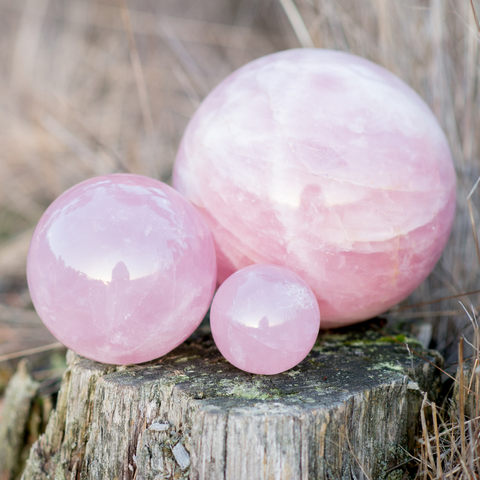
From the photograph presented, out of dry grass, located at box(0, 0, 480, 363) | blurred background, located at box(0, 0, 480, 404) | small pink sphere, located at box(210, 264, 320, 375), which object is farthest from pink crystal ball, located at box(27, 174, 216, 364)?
dry grass, located at box(0, 0, 480, 363)

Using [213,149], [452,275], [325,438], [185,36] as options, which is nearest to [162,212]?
[213,149]

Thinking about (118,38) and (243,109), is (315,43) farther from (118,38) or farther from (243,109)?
(118,38)

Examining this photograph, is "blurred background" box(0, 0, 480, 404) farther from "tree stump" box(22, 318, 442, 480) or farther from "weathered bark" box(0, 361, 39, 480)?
"tree stump" box(22, 318, 442, 480)

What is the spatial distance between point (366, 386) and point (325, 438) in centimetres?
18

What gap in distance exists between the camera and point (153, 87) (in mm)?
3133

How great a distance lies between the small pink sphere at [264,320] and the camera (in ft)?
3.53

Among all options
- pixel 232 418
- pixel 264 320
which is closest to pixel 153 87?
pixel 264 320

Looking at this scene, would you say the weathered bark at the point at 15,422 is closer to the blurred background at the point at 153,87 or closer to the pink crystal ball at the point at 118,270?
the blurred background at the point at 153,87

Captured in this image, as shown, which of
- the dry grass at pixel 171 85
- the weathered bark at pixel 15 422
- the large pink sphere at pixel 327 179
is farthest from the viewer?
the dry grass at pixel 171 85

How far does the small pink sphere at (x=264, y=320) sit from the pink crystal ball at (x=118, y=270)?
0.35 ft

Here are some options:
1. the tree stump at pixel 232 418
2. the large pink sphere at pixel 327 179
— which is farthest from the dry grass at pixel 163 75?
the tree stump at pixel 232 418

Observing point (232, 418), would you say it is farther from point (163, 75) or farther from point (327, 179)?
point (163, 75)

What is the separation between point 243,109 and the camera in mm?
1290

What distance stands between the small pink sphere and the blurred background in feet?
1.72
